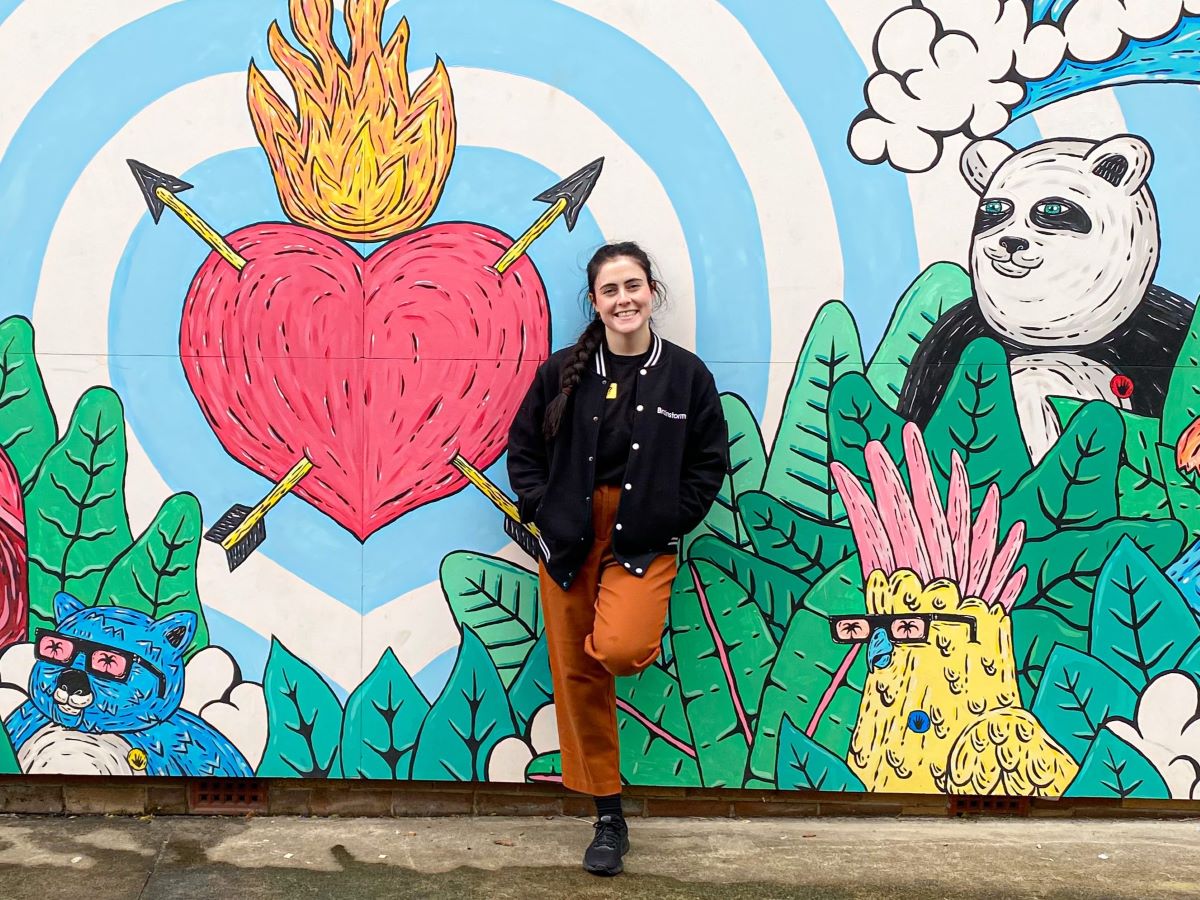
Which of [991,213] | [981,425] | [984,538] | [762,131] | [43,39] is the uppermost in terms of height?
[43,39]

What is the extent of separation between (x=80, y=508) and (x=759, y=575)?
91.2 inches

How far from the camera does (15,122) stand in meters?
3.57

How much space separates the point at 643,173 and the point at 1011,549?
175 centimetres

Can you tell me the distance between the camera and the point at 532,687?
3639 millimetres

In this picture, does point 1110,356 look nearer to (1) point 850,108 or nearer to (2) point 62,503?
(1) point 850,108

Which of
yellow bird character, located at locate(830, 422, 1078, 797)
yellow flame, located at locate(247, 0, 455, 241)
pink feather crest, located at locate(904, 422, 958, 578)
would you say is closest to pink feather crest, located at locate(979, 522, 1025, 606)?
yellow bird character, located at locate(830, 422, 1078, 797)

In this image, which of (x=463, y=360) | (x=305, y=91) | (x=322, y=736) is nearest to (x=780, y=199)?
(x=463, y=360)

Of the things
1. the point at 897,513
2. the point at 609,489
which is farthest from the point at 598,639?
the point at 897,513

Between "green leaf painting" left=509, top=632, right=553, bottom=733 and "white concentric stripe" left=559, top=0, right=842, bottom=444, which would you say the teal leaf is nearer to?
"green leaf painting" left=509, top=632, right=553, bottom=733

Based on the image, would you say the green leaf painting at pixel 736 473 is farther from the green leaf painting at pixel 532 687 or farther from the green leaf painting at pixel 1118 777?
the green leaf painting at pixel 1118 777

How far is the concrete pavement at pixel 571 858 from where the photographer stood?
313 cm

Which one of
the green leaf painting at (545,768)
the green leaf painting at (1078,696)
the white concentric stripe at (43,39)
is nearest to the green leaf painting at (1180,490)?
the green leaf painting at (1078,696)

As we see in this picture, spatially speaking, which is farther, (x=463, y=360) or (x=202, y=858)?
(x=463, y=360)

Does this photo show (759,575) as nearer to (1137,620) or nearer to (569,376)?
(569,376)
